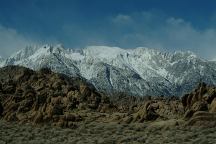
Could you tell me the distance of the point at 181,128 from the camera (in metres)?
41.9

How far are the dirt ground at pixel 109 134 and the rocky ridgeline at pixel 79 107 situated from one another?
81.9 inches

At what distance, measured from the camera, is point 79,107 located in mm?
67250

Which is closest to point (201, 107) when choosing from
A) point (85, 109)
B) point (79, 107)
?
point (85, 109)

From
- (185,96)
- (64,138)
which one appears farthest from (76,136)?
(185,96)

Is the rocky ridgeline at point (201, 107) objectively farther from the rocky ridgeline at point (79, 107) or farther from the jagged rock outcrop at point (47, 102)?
the jagged rock outcrop at point (47, 102)

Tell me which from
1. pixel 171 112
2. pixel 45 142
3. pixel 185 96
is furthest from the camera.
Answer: pixel 171 112

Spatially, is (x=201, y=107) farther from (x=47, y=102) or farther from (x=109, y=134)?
(x=47, y=102)

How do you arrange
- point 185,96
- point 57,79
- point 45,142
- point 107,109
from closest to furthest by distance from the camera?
point 45,142
point 185,96
point 107,109
point 57,79

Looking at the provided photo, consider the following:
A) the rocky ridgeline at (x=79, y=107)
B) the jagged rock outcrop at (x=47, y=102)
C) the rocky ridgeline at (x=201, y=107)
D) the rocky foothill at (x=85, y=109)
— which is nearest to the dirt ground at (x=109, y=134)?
the rocky foothill at (x=85, y=109)

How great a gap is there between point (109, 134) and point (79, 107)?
25.9 m

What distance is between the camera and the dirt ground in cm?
3694

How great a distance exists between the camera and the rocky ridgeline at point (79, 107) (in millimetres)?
47622

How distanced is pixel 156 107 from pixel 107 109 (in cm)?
804

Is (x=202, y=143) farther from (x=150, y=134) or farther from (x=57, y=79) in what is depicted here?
(x=57, y=79)
